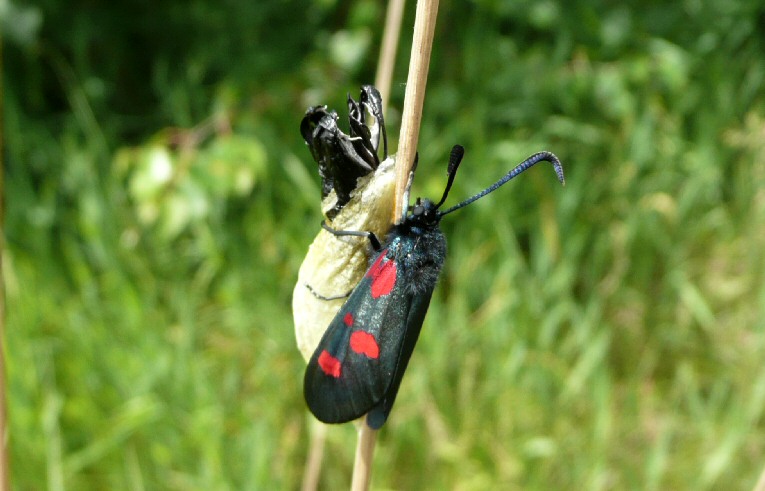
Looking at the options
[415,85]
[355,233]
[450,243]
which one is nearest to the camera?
[415,85]

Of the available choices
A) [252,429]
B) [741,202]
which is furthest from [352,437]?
[741,202]

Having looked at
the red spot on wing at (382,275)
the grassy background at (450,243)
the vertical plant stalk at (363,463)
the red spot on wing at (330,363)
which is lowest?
the vertical plant stalk at (363,463)

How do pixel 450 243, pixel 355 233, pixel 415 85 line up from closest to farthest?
pixel 415 85 < pixel 355 233 < pixel 450 243

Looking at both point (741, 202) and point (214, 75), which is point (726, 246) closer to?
point (741, 202)

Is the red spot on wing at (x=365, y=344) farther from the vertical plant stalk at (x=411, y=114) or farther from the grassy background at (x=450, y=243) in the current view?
the grassy background at (x=450, y=243)

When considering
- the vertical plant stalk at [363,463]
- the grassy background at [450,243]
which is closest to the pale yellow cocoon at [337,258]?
the vertical plant stalk at [363,463]

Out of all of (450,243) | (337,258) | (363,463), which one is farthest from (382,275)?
(450,243)

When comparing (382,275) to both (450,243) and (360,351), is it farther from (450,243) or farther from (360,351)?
(450,243)
